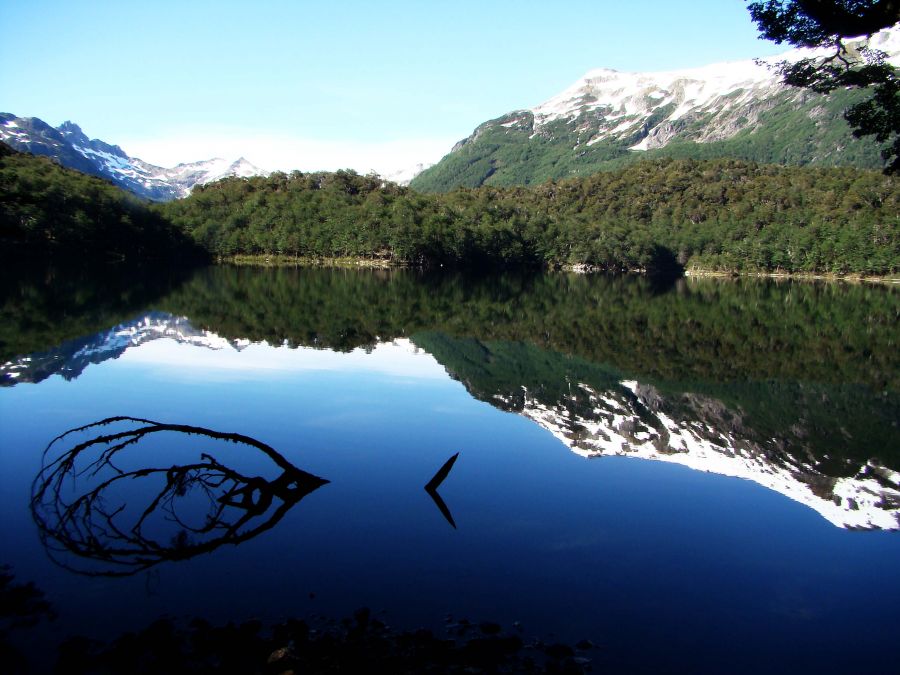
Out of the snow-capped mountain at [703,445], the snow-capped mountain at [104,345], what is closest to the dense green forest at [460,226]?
the snow-capped mountain at [104,345]

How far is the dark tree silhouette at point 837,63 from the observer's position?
13.1m

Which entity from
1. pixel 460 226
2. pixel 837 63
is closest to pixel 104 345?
pixel 837 63

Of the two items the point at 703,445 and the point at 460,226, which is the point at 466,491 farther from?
the point at 460,226

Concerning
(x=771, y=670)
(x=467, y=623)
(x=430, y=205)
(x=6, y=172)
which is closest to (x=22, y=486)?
(x=467, y=623)

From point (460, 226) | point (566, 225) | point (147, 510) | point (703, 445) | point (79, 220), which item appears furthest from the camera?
point (566, 225)

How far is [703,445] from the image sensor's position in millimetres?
19672

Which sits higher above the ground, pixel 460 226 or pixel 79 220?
pixel 79 220

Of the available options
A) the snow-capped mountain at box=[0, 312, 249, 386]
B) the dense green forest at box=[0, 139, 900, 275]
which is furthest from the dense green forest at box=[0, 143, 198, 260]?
the snow-capped mountain at box=[0, 312, 249, 386]

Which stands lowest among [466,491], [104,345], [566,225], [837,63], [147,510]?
[466,491]

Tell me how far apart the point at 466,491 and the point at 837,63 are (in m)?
13.8

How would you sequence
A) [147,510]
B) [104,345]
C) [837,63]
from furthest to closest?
[104,345]
[837,63]
[147,510]

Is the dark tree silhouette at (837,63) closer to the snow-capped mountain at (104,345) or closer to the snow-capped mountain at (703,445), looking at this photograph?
the snow-capped mountain at (703,445)

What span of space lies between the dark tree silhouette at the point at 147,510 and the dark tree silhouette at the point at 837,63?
14.1 meters

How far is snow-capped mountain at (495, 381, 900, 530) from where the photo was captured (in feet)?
50.8
